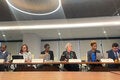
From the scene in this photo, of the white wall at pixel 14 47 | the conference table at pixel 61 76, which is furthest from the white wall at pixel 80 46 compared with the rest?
the conference table at pixel 61 76

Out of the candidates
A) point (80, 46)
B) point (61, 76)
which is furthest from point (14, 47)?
point (61, 76)

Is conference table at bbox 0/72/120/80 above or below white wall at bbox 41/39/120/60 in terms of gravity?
below

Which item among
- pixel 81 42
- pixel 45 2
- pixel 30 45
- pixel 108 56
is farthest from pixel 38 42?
pixel 108 56

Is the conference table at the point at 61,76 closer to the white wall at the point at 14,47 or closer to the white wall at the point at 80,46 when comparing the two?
the white wall at the point at 80,46

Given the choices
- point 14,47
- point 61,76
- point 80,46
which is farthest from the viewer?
point 14,47

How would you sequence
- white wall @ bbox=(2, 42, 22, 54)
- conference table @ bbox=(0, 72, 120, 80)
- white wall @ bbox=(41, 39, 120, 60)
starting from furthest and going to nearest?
white wall @ bbox=(2, 42, 22, 54) → white wall @ bbox=(41, 39, 120, 60) → conference table @ bbox=(0, 72, 120, 80)

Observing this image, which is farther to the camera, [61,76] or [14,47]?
[14,47]

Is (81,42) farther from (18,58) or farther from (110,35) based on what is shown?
(18,58)

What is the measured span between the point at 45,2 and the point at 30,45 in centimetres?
416

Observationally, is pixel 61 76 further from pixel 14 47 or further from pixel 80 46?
pixel 14 47

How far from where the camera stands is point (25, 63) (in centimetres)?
412

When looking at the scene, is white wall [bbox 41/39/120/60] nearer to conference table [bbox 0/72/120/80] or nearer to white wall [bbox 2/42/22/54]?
white wall [bbox 2/42/22/54]

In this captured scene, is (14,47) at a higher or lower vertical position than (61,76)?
higher

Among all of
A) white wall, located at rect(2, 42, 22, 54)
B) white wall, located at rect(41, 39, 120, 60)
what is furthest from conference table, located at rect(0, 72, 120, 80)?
white wall, located at rect(2, 42, 22, 54)
